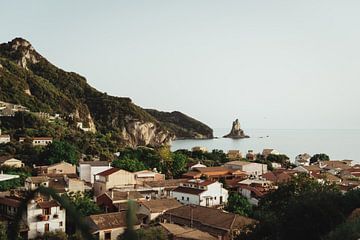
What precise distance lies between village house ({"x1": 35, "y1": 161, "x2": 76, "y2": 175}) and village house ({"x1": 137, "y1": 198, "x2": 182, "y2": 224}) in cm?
1343

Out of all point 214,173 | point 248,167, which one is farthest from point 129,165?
point 248,167

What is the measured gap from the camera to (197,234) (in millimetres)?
18234

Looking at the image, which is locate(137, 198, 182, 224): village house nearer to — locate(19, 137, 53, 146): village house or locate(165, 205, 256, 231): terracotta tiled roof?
locate(165, 205, 256, 231): terracotta tiled roof

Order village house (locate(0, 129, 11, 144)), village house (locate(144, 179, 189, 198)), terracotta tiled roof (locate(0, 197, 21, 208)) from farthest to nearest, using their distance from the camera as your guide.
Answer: village house (locate(0, 129, 11, 144))
village house (locate(144, 179, 189, 198))
terracotta tiled roof (locate(0, 197, 21, 208))

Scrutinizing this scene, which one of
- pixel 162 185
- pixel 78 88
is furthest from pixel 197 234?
pixel 78 88

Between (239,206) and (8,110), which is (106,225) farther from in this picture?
(8,110)

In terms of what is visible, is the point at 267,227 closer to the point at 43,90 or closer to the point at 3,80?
the point at 3,80

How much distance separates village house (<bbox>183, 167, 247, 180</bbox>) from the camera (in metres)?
38.2

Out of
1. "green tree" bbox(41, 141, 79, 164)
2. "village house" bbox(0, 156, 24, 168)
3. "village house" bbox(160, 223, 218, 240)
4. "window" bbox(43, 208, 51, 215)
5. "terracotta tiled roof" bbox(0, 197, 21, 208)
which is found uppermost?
"green tree" bbox(41, 141, 79, 164)

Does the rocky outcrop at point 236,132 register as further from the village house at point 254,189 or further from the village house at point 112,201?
the village house at point 112,201

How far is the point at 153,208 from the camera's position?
23.6m

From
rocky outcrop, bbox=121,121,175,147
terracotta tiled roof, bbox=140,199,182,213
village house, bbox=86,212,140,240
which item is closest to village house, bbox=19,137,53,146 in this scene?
terracotta tiled roof, bbox=140,199,182,213

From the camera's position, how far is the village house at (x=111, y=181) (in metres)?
30.0

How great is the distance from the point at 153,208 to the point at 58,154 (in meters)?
19.4
